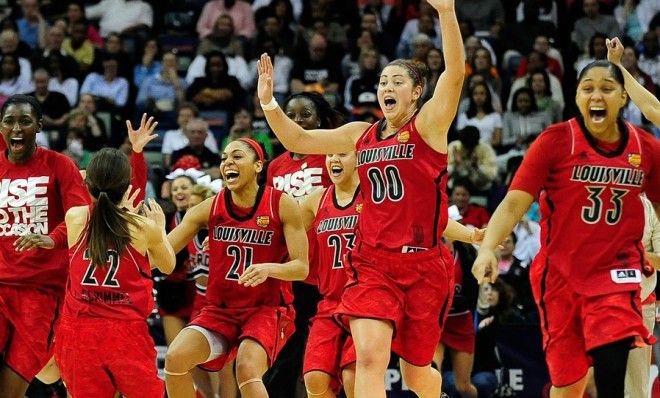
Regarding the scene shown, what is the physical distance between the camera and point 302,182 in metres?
9.97

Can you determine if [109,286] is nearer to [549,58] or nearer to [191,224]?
[191,224]

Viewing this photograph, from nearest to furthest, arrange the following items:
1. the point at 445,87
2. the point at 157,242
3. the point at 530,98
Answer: the point at 445,87 → the point at 157,242 → the point at 530,98

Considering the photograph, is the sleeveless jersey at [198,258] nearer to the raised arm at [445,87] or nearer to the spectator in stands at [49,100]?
the raised arm at [445,87]

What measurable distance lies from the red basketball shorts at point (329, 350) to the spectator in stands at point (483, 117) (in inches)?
270

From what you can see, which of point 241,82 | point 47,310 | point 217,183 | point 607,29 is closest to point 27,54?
point 241,82

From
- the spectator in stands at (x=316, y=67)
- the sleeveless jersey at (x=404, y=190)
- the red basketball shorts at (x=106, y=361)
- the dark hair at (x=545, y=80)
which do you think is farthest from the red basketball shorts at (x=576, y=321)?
the spectator in stands at (x=316, y=67)

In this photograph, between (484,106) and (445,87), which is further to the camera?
(484,106)

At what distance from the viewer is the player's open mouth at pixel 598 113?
6.80 metres

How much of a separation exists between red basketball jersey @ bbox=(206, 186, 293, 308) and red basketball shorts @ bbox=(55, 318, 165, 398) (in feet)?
3.94

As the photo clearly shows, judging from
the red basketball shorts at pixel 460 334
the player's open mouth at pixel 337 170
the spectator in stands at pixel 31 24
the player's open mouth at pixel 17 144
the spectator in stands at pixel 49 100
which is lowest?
the red basketball shorts at pixel 460 334

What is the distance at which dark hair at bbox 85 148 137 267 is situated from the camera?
7.47 metres

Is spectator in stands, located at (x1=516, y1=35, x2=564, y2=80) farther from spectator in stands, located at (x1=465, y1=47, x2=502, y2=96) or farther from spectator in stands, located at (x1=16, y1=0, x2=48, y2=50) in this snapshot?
spectator in stands, located at (x1=16, y1=0, x2=48, y2=50)

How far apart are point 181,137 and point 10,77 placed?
270 centimetres

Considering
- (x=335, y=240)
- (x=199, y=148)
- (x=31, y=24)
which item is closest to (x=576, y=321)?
(x=335, y=240)
